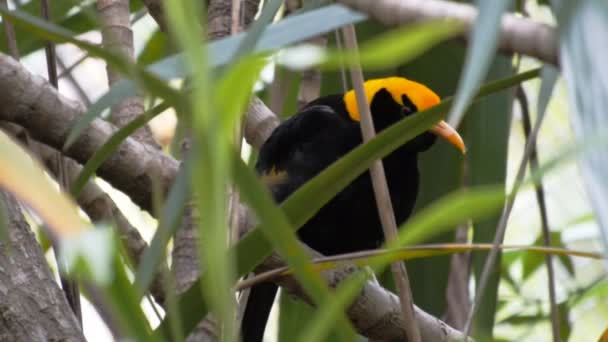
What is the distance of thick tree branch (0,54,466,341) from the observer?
122 centimetres

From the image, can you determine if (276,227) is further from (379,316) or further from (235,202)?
(379,316)

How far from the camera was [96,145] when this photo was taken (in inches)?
50.0

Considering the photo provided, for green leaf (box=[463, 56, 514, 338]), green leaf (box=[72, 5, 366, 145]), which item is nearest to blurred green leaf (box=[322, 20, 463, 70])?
green leaf (box=[72, 5, 366, 145])

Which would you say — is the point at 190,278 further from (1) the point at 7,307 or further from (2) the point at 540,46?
(2) the point at 540,46

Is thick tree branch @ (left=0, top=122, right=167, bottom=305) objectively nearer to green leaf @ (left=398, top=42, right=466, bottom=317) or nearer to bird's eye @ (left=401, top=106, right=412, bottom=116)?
green leaf @ (left=398, top=42, right=466, bottom=317)

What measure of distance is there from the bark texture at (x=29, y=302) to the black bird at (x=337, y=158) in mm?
843

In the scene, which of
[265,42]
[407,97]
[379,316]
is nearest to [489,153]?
[379,316]

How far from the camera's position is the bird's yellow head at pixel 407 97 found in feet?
5.97

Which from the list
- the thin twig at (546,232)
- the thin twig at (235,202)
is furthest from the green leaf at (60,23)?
the thin twig at (235,202)

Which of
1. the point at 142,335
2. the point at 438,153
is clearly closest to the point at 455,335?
the point at 438,153

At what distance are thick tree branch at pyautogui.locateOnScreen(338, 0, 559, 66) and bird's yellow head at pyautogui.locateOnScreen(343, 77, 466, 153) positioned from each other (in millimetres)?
1336

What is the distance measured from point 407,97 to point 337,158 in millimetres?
226

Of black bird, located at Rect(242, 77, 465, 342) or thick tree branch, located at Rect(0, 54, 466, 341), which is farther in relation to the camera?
black bird, located at Rect(242, 77, 465, 342)

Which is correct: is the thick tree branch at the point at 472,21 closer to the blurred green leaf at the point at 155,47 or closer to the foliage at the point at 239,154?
the foliage at the point at 239,154
